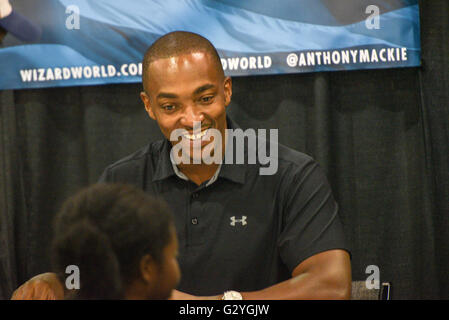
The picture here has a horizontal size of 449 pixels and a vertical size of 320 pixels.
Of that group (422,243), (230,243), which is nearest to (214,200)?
(230,243)

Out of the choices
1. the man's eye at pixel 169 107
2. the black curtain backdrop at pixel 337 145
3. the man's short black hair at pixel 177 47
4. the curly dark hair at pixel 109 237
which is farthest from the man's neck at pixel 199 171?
the black curtain backdrop at pixel 337 145

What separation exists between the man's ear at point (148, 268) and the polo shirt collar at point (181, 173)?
1.00 metres

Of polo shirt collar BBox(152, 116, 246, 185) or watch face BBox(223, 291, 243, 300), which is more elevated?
polo shirt collar BBox(152, 116, 246, 185)

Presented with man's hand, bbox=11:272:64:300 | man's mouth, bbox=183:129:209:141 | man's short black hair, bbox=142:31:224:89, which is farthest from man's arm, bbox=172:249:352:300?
man's short black hair, bbox=142:31:224:89

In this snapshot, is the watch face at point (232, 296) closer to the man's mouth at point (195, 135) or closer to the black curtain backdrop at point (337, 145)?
the man's mouth at point (195, 135)

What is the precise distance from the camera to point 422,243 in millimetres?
2973

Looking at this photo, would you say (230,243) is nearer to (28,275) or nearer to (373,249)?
(373,249)

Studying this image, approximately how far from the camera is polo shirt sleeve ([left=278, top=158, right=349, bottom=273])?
70.7 inches

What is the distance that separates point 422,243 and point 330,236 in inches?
55.5

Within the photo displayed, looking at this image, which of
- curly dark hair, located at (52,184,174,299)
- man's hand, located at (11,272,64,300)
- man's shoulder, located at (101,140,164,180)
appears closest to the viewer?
curly dark hair, located at (52,184,174,299)

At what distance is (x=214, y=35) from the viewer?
2.98m

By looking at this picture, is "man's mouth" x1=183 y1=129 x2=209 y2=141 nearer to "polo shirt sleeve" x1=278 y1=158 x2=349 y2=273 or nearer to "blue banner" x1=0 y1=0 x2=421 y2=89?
"polo shirt sleeve" x1=278 y1=158 x2=349 y2=273

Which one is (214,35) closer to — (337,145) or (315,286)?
(337,145)

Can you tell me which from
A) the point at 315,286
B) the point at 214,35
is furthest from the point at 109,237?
the point at 214,35
